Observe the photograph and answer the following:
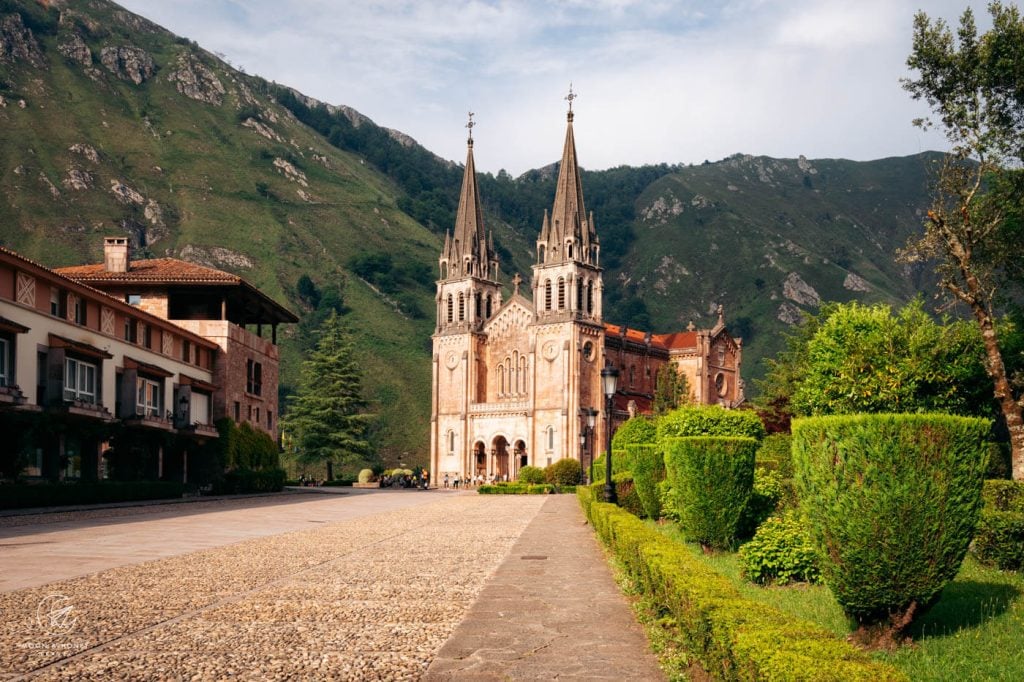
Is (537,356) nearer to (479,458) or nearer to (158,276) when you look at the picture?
(479,458)

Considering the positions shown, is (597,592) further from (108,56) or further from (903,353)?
(108,56)

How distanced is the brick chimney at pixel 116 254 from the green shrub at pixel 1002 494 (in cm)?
4339

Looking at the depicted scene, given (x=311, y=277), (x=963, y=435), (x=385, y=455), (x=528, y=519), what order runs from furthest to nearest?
(x=311, y=277)
(x=385, y=455)
(x=528, y=519)
(x=963, y=435)

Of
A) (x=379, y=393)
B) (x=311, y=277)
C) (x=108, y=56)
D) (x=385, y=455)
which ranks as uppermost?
(x=108, y=56)

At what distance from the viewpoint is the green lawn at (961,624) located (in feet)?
27.6

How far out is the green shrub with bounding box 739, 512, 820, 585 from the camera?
42.5 ft

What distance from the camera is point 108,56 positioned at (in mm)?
157375

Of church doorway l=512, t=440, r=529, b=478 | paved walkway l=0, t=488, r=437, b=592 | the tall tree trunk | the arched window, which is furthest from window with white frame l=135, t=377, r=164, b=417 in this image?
the arched window

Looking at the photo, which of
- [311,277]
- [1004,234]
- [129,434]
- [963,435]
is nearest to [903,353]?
[1004,234]

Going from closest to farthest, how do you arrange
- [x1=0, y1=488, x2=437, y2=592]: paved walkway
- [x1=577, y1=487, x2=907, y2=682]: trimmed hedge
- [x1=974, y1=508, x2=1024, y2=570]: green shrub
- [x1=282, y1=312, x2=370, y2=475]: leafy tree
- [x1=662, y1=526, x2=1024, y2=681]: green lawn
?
[x1=577, y1=487, x2=907, y2=682]: trimmed hedge → [x1=662, y1=526, x2=1024, y2=681]: green lawn → [x1=974, y1=508, x2=1024, y2=570]: green shrub → [x1=0, y1=488, x2=437, y2=592]: paved walkway → [x1=282, y1=312, x2=370, y2=475]: leafy tree

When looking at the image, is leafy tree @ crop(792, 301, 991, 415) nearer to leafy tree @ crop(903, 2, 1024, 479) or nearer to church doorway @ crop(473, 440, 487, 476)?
leafy tree @ crop(903, 2, 1024, 479)

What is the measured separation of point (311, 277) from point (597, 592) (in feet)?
382

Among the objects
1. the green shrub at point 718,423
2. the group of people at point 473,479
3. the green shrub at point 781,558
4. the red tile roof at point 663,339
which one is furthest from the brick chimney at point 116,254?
the red tile roof at point 663,339

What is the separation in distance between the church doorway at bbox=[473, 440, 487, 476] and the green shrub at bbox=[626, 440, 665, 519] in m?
58.4
